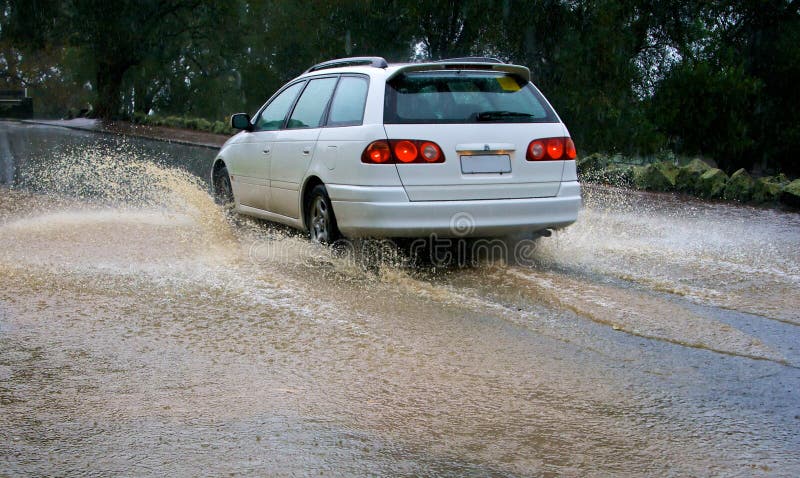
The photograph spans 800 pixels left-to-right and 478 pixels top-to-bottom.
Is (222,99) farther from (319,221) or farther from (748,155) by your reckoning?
(319,221)

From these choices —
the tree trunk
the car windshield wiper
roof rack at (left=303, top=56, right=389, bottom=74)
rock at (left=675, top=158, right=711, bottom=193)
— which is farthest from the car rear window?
the tree trunk

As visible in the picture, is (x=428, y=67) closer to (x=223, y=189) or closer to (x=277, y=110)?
(x=277, y=110)

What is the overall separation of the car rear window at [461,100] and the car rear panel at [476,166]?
0.11m

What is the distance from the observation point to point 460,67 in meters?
7.83

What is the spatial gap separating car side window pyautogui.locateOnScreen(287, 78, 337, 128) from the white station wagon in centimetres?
2

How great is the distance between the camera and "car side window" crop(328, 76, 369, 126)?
7551 mm

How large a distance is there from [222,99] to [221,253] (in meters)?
61.3

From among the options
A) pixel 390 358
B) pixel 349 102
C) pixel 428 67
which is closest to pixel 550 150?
pixel 428 67

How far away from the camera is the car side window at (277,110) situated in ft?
29.8

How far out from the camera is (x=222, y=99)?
221 feet

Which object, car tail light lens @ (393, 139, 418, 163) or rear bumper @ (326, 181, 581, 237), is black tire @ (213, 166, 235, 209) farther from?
car tail light lens @ (393, 139, 418, 163)

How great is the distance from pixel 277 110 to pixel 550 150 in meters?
3.05

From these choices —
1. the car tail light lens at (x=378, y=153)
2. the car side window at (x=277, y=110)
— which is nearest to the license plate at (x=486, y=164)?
the car tail light lens at (x=378, y=153)

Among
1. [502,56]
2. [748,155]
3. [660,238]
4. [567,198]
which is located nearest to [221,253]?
[567,198]
